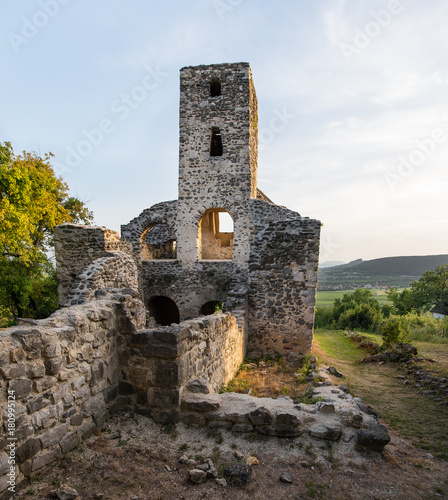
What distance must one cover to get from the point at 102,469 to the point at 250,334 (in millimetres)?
6994

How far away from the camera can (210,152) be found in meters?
15.4

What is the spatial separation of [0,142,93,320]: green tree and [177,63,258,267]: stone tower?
285 inches

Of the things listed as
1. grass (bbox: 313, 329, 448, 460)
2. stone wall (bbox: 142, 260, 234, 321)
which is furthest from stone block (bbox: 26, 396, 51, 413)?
stone wall (bbox: 142, 260, 234, 321)

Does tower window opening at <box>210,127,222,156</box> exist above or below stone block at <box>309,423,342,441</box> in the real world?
above

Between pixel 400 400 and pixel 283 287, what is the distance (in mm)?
4028

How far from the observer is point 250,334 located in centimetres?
963

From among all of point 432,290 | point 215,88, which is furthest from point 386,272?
point 215,88

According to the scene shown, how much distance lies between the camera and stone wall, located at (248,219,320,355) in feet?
29.8

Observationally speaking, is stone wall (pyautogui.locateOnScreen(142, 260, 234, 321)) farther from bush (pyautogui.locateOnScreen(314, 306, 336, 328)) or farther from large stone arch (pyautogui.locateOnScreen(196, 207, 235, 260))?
bush (pyautogui.locateOnScreen(314, 306, 336, 328))

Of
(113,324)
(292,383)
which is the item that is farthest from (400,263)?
(113,324)

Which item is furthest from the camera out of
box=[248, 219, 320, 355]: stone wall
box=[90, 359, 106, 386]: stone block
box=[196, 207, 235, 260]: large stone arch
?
box=[196, 207, 235, 260]: large stone arch

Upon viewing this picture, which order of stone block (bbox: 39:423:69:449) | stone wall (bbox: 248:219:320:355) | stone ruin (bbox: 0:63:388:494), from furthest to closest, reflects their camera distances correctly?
1. stone wall (bbox: 248:219:320:355)
2. stone ruin (bbox: 0:63:388:494)
3. stone block (bbox: 39:423:69:449)

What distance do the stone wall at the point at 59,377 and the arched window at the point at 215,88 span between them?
14.5m

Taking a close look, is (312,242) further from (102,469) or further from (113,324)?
(102,469)
